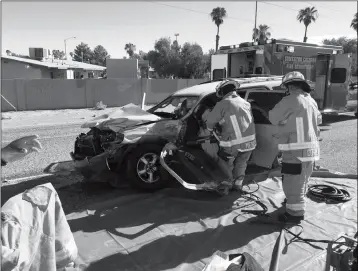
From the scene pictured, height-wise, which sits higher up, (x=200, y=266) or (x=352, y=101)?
(x=352, y=101)

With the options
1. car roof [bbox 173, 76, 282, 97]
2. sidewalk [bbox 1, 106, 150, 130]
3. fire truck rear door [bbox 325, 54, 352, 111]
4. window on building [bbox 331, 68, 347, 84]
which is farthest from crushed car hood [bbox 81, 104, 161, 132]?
window on building [bbox 331, 68, 347, 84]

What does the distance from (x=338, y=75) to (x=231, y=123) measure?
873 cm

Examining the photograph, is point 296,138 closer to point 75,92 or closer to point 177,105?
point 177,105

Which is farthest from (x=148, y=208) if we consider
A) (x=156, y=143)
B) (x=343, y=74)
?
(x=343, y=74)

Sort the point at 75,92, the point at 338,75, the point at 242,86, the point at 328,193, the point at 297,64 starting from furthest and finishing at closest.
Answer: the point at 75,92
the point at 338,75
the point at 297,64
the point at 242,86
the point at 328,193

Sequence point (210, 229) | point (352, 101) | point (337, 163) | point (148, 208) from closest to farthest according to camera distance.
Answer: point (210, 229) < point (148, 208) < point (337, 163) < point (352, 101)

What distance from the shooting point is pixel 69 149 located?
7.83m

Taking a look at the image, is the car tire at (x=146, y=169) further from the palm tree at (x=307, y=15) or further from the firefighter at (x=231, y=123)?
the palm tree at (x=307, y=15)

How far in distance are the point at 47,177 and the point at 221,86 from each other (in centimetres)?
340

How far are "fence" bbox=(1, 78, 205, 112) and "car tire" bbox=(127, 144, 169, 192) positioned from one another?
1399cm

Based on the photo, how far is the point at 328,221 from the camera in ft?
13.3

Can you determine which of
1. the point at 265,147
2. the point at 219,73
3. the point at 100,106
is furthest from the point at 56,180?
the point at 100,106

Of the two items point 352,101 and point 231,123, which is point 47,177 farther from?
point 352,101

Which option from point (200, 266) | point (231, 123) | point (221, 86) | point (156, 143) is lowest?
point (200, 266)
